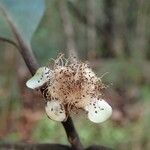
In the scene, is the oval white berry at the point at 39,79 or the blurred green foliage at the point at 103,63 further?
the blurred green foliage at the point at 103,63

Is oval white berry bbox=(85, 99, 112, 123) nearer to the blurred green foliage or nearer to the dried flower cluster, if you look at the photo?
the dried flower cluster

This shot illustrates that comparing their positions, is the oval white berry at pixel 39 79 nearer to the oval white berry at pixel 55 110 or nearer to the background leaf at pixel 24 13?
the oval white berry at pixel 55 110

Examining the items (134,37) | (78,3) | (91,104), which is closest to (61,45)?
(78,3)

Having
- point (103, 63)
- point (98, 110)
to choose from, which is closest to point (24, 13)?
point (98, 110)

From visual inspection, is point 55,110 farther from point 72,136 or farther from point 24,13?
point 24,13

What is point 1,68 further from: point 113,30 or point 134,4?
point 113,30

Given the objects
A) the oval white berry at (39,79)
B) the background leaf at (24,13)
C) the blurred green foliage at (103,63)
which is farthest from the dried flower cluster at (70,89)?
the blurred green foliage at (103,63)
